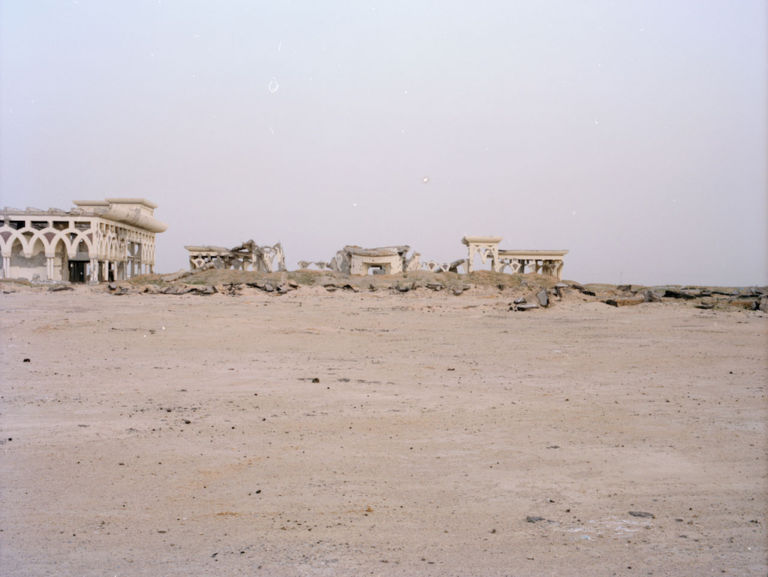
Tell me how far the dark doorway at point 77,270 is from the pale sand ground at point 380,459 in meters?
27.2

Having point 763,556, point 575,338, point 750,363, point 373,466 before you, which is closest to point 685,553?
point 763,556

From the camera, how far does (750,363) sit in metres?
8.70

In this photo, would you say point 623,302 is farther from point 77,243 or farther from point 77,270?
point 77,270

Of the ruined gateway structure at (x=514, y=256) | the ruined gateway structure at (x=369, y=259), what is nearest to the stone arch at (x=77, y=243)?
the ruined gateway structure at (x=369, y=259)

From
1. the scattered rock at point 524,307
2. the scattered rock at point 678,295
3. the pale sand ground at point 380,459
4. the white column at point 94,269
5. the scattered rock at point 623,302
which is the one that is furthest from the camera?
the white column at point 94,269

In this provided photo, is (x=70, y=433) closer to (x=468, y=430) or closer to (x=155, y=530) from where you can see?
(x=155, y=530)

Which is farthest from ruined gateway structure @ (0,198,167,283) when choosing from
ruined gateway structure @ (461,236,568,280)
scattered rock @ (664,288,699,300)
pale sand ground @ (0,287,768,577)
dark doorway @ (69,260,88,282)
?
scattered rock @ (664,288,699,300)

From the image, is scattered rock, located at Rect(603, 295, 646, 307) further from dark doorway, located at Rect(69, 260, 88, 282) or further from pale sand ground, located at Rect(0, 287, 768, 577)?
dark doorway, located at Rect(69, 260, 88, 282)

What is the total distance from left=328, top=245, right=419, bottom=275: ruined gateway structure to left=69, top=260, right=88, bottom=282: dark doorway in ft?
48.9

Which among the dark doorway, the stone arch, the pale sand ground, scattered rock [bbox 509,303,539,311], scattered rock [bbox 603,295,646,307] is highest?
the stone arch

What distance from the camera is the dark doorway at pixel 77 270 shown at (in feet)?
114

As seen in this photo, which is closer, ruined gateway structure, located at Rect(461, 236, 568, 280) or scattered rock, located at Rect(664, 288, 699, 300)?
scattered rock, located at Rect(664, 288, 699, 300)

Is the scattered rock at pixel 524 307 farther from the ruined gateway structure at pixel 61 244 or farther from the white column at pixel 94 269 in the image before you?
the white column at pixel 94 269

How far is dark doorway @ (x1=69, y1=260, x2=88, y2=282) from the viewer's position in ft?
114
